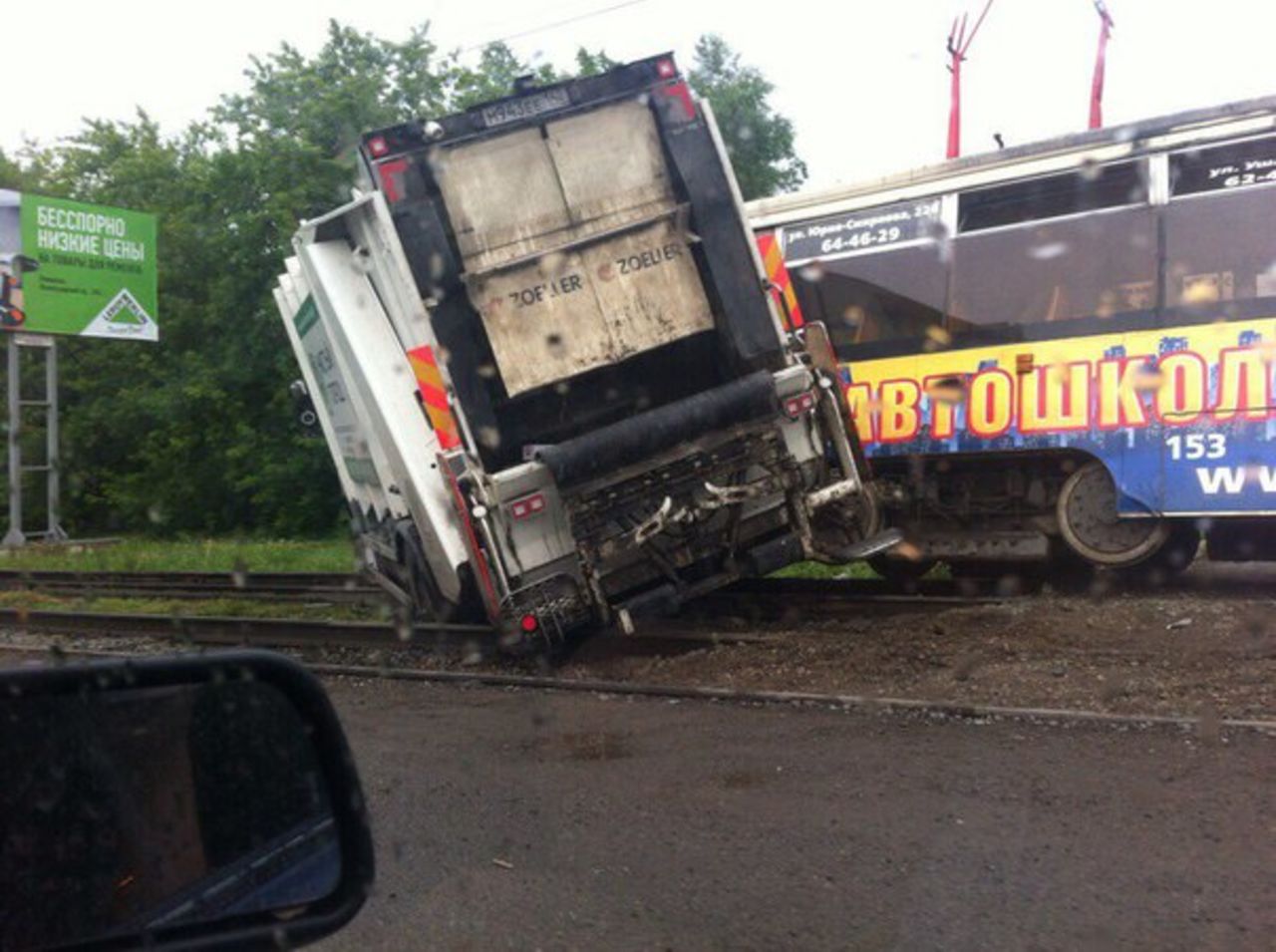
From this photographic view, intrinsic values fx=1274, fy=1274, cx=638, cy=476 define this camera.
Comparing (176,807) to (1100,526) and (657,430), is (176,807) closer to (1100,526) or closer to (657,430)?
(657,430)

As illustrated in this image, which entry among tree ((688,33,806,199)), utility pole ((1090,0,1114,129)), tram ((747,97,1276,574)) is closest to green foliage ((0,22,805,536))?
tree ((688,33,806,199))

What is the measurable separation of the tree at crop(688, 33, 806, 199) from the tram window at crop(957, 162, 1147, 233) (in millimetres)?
14870

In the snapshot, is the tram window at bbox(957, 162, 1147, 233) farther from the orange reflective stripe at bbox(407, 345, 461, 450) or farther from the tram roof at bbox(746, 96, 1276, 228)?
the orange reflective stripe at bbox(407, 345, 461, 450)

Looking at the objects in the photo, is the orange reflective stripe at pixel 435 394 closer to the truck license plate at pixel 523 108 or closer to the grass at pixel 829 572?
the truck license plate at pixel 523 108

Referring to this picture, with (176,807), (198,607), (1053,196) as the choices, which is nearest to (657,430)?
(1053,196)

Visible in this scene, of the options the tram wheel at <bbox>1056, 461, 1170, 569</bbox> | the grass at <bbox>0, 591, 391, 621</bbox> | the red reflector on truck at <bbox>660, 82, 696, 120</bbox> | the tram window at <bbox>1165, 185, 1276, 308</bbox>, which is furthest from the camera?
the grass at <bbox>0, 591, 391, 621</bbox>

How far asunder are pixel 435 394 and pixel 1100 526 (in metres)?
5.34

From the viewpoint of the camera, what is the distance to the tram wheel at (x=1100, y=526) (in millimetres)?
9648

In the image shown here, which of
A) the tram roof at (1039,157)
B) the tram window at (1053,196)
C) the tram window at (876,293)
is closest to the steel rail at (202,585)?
the tram window at (876,293)

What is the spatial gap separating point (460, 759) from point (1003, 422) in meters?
5.43

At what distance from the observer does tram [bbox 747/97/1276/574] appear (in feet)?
28.8

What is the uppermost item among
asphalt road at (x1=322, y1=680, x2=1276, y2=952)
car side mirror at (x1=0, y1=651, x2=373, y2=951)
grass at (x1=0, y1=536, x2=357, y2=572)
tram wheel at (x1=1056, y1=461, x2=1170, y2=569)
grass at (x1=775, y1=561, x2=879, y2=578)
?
car side mirror at (x1=0, y1=651, x2=373, y2=951)

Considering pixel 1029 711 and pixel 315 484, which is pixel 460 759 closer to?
pixel 1029 711

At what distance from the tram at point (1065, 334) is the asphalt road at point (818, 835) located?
353cm
